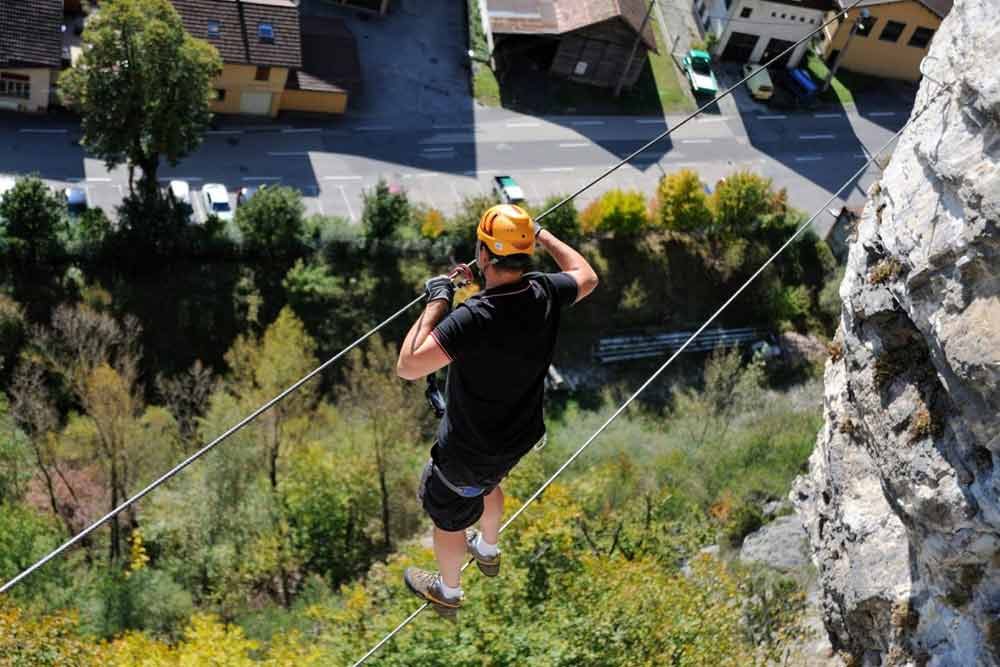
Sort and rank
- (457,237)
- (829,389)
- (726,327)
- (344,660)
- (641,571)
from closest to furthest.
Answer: (829,389) < (344,660) < (641,571) < (457,237) < (726,327)

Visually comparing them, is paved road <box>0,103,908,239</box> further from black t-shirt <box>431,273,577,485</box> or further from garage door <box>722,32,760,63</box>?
black t-shirt <box>431,273,577,485</box>

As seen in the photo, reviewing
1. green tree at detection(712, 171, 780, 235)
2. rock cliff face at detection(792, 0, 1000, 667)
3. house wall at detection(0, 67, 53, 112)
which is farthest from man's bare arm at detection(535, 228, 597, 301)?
house wall at detection(0, 67, 53, 112)

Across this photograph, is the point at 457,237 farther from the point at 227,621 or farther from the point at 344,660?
the point at 344,660

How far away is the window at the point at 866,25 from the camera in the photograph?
167ft

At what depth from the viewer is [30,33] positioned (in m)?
39.0

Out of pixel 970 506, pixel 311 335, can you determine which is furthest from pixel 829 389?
pixel 311 335

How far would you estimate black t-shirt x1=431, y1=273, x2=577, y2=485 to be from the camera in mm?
9000

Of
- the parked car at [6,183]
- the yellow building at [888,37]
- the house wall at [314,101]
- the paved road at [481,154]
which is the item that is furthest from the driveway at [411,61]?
the yellow building at [888,37]

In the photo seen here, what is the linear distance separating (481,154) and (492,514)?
33820mm

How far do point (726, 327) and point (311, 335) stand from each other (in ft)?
52.9

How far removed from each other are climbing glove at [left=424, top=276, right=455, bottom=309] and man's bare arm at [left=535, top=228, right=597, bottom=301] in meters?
1.12

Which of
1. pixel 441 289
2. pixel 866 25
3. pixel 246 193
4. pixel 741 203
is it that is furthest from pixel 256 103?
pixel 441 289

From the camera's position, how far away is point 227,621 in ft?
92.2

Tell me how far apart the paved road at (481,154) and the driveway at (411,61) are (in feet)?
3.71
